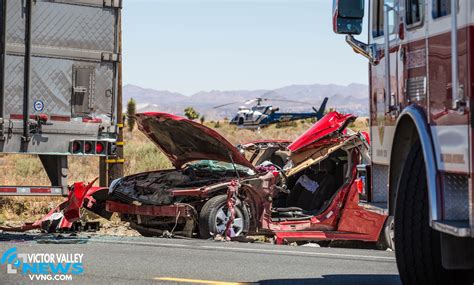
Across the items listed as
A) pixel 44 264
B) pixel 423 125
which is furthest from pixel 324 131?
pixel 423 125

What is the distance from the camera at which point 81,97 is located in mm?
15125

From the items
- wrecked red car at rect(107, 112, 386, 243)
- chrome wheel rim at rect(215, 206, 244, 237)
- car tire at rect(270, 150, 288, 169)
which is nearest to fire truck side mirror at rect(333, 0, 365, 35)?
wrecked red car at rect(107, 112, 386, 243)

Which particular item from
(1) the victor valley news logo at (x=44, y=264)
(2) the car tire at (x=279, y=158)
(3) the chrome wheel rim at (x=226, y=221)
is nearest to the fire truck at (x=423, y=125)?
(1) the victor valley news logo at (x=44, y=264)

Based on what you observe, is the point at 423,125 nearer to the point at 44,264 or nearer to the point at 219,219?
the point at 44,264

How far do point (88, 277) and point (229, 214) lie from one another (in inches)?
187

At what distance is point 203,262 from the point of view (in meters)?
11.4

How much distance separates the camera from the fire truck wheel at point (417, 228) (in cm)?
773

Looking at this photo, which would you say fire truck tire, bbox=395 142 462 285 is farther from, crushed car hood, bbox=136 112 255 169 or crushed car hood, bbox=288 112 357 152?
crushed car hood, bbox=288 112 357 152

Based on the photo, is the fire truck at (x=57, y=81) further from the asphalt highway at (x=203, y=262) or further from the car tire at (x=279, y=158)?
the car tire at (x=279, y=158)

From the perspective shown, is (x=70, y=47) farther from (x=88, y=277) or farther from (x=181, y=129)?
(x=88, y=277)

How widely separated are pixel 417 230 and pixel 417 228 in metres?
0.02

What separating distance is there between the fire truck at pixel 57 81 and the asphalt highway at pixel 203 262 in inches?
51.1

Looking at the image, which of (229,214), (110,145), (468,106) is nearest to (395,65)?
(468,106)

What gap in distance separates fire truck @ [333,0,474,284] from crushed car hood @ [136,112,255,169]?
5.40m
